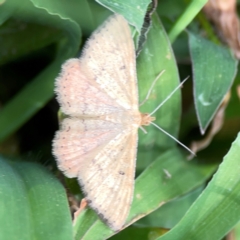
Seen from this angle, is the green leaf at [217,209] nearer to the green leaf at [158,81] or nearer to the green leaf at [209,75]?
the green leaf at [209,75]

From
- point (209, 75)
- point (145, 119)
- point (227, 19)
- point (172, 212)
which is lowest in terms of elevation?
point (172, 212)

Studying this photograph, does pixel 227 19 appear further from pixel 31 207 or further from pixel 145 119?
pixel 31 207

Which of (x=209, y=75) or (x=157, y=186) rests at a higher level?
(x=209, y=75)

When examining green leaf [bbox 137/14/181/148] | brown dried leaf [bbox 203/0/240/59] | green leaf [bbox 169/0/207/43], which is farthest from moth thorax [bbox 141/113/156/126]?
brown dried leaf [bbox 203/0/240/59]

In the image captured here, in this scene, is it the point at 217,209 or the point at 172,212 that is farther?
the point at 172,212

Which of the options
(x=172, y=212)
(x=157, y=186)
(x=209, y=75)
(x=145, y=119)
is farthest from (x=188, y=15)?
(x=172, y=212)

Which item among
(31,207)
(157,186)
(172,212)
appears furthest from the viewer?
(172,212)
